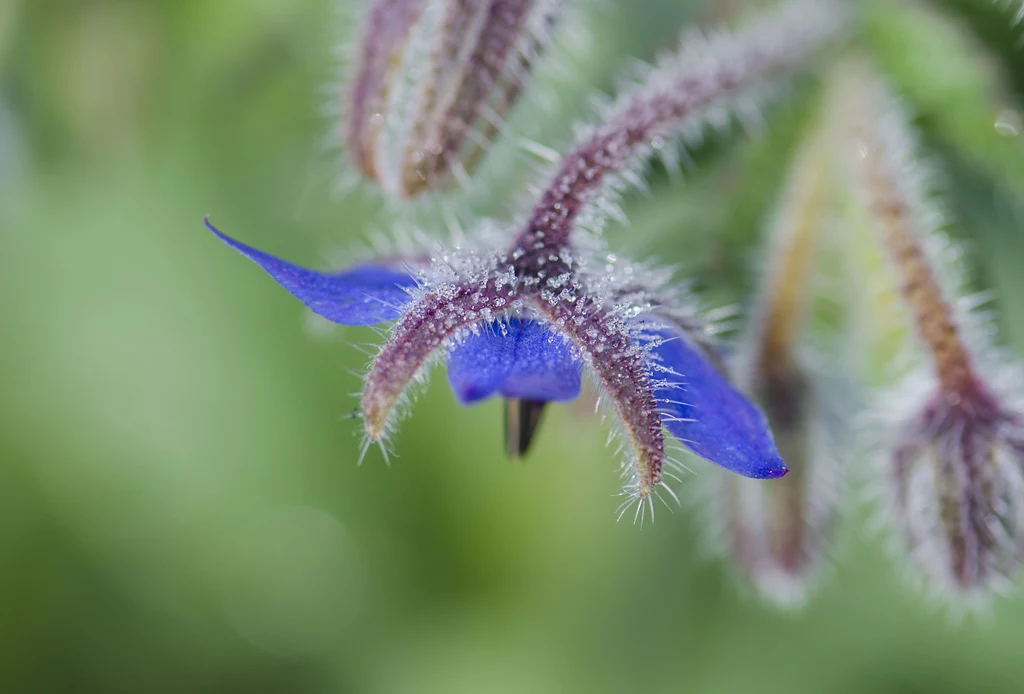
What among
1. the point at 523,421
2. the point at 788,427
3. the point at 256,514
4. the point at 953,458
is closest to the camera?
the point at 523,421

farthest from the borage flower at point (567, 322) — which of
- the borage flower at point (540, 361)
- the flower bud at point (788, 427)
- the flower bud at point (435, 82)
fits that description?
the flower bud at point (788, 427)

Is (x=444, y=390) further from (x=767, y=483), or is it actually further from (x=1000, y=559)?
(x=1000, y=559)

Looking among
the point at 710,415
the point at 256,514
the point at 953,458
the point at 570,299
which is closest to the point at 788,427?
the point at 953,458

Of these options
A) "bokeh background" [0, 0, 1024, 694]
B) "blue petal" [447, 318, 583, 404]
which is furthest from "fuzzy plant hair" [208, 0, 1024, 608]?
"bokeh background" [0, 0, 1024, 694]

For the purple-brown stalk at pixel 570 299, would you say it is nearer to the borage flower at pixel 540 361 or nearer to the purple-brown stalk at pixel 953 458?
the borage flower at pixel 540 361

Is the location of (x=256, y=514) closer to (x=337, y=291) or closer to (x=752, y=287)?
(x=752, y=287)

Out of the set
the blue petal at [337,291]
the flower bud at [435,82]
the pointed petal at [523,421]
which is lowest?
Result: the pointed petal at [523,421]
